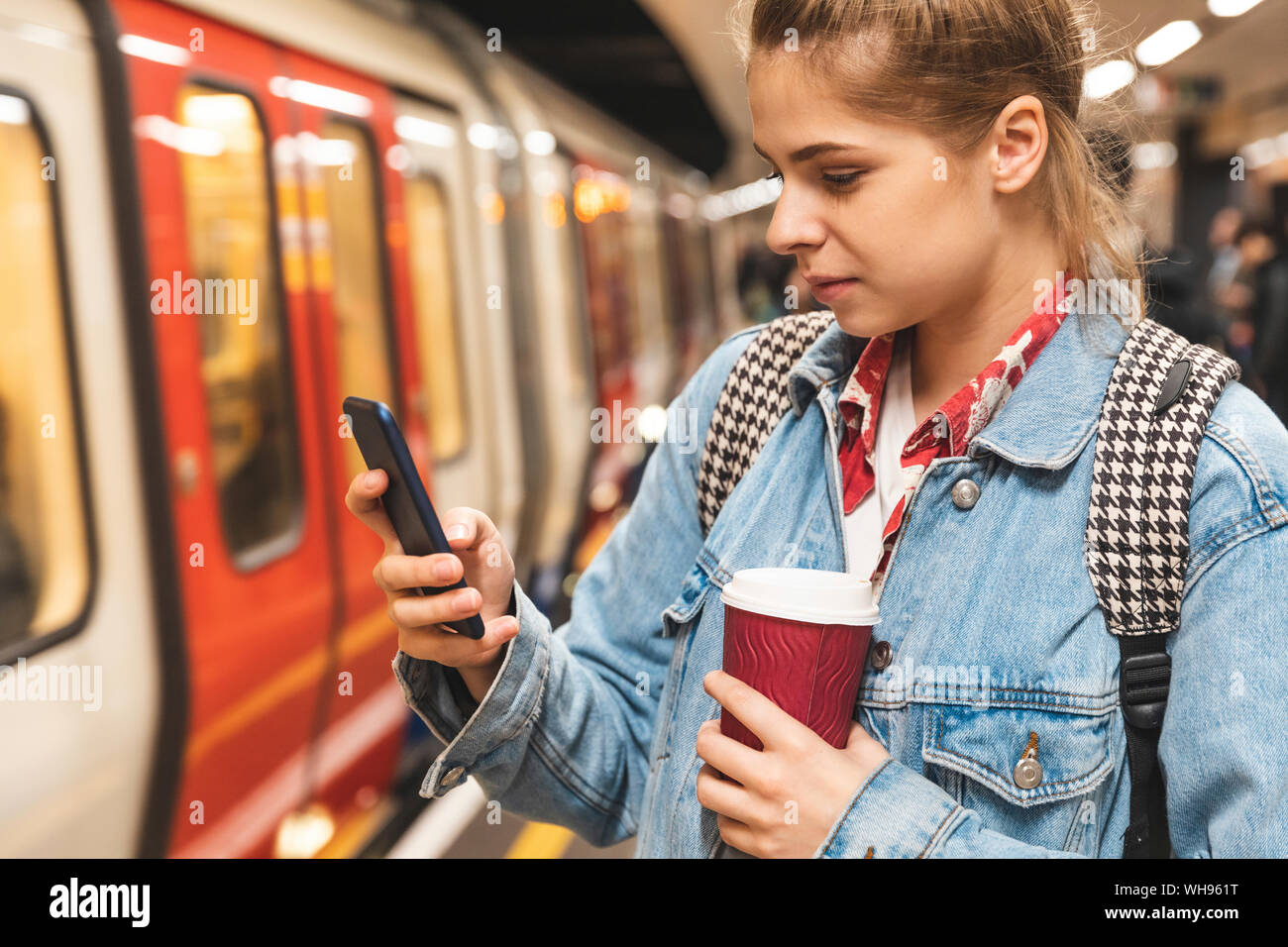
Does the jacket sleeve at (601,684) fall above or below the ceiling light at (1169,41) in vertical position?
below

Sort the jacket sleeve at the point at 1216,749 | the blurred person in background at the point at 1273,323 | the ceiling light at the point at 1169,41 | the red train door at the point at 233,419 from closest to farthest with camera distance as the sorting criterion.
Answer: the jacket sleeve at the point at 1216,749 → the red train door at the point at 233,419 → the blurred person in background at the point at 1273,323 → the ceiling light at the point at 1169,41

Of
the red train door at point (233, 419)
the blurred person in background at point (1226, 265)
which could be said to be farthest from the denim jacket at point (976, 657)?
the blurred person in background at point (1226, 265)

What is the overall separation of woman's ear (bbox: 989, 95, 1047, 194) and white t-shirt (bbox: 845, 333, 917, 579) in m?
0.20

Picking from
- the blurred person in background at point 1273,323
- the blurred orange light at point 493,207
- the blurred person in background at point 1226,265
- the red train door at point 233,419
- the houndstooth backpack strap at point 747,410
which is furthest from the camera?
the blurred person in background at point 1226,265

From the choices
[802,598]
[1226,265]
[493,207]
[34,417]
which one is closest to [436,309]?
[493,207]

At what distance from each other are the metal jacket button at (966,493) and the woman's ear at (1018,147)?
288 mm

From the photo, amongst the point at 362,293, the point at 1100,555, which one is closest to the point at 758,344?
the point at 1100,555

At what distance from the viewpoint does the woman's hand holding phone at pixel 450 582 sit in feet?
3.08

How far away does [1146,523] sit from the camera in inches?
33.9

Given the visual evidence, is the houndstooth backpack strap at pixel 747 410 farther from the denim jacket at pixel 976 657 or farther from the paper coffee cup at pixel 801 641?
the paper coffee cup at pixel 801 641

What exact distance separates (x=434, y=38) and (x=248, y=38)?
158cm

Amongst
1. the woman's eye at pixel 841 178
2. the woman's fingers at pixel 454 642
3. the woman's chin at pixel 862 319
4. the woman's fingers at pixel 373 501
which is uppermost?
the woman's eye at pixel 841 178

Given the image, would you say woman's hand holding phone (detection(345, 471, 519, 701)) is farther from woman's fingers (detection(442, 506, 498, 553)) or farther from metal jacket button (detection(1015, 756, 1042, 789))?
metal jacket button (detection(1015, 756, 1042, 789))

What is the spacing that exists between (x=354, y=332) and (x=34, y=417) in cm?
119
